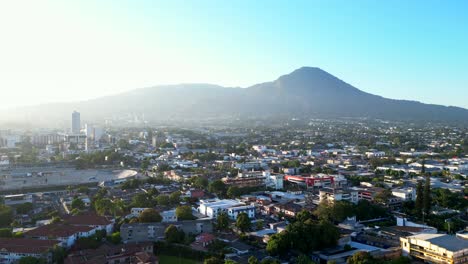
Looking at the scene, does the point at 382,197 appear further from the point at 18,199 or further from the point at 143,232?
the point at 18,199

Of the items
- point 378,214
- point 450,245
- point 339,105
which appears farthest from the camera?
point 339,105

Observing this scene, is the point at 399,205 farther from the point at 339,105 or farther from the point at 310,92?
the point at 310,92

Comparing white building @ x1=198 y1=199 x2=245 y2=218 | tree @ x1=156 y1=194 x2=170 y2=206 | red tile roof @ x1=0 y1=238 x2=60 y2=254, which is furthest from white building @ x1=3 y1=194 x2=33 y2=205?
white building @ x1=198 y1=199 x2=245 y2=218

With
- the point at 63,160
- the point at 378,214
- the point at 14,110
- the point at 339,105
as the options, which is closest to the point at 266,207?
the point at 378,214

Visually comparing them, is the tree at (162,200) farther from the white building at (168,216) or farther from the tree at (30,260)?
the tree at (30,260)

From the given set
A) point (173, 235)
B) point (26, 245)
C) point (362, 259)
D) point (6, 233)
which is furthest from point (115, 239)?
point (362, 259)

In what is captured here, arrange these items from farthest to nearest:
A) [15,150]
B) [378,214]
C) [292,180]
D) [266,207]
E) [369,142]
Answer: [369,142], [15,150], [292,180], [266,207], [378,214]

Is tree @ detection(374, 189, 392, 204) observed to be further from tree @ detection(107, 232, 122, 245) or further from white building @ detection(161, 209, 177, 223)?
tree @ detection(107, 232, 122, 245)
